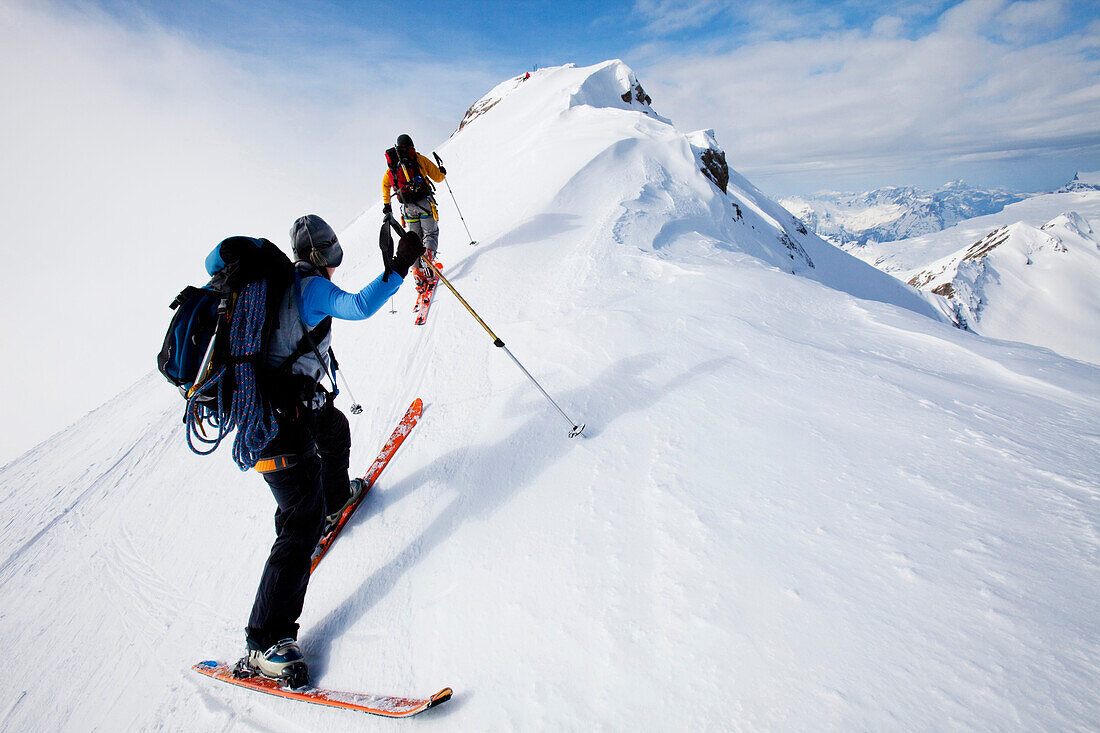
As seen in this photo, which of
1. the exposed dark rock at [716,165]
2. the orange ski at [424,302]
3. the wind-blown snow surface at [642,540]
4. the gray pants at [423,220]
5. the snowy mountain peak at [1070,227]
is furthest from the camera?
the snowy mountain peak at [1070,227]

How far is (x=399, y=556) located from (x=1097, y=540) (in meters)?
4.48

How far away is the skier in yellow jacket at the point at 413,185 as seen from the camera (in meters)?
7.93

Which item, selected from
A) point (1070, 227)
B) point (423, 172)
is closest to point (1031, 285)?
point (1070, 227)

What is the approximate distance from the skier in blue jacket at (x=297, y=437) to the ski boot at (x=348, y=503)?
794 mm

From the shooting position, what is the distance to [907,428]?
3473mm

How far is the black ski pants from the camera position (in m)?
2.88

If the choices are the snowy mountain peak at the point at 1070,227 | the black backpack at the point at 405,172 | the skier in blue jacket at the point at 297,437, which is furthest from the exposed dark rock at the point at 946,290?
the skier in blue jacket at the point at 297,437

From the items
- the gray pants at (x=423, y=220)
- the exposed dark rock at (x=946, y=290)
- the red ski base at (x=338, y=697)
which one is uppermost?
the gray pants at (x=423, y=220)

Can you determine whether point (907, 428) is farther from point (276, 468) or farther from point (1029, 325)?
point (1029, 325)

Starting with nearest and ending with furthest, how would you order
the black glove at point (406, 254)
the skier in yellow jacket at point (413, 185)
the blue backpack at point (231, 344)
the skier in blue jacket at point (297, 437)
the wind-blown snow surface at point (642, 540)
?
1. the wind-blown snow surface at point (642, 540)
2. the blue backpack at point (231, 344)
3. the skier in blue jacket at point (297, 437)
4. the black glove at point (406, 254)
5. the skier in yellow jacket at point (413, 185)

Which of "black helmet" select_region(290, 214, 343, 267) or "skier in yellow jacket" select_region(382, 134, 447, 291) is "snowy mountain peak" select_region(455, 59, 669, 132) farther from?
"black helmet" select_region(290, 214, 343, 267)

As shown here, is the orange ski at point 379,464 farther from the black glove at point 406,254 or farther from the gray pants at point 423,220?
the gray pants at point 423,220

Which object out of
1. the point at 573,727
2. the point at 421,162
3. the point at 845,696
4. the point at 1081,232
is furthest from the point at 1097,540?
the point at 1081,232

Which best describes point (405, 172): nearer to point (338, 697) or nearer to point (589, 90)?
point (338, 697)
